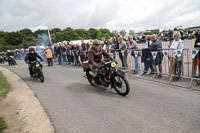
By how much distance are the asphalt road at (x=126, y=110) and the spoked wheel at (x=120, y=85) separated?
176 millimetres

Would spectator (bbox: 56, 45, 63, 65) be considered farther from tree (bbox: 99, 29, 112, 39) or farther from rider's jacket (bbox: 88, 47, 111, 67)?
tree (bbox: 99, 29, 112, 39)

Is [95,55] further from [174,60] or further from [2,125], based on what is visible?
[2,125]

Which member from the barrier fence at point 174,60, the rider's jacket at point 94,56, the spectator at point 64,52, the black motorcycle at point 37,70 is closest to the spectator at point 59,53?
the spectator at point 64,52

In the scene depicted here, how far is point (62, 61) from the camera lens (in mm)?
16281

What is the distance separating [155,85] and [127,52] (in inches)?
117

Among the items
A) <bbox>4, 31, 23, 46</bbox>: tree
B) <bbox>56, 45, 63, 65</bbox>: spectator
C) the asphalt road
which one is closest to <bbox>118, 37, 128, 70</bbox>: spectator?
the asphalt road

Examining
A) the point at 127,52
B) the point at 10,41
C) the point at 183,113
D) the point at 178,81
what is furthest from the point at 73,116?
the point at 10,41

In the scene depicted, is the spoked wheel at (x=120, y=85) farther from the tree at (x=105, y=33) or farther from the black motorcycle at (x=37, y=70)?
the tree at (x=105, y=33)

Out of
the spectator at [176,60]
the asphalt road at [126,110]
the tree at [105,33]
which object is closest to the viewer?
the asphalt road at [126,110]

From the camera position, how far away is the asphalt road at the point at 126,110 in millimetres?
3404

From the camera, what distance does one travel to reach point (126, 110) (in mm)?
4238

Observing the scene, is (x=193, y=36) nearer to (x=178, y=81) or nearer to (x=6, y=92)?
(x=178, y=81)

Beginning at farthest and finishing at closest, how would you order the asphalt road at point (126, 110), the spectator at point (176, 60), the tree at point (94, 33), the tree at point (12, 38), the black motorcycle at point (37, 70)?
1. the tree at point (94, 33)
2. the tree at point (12, 38)
3. the black motorcycle at point (37, 70)
4. the spectator at point (176, 60)
5. the asphalt road at point (126, 110)

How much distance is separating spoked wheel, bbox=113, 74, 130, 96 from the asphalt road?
18cm
